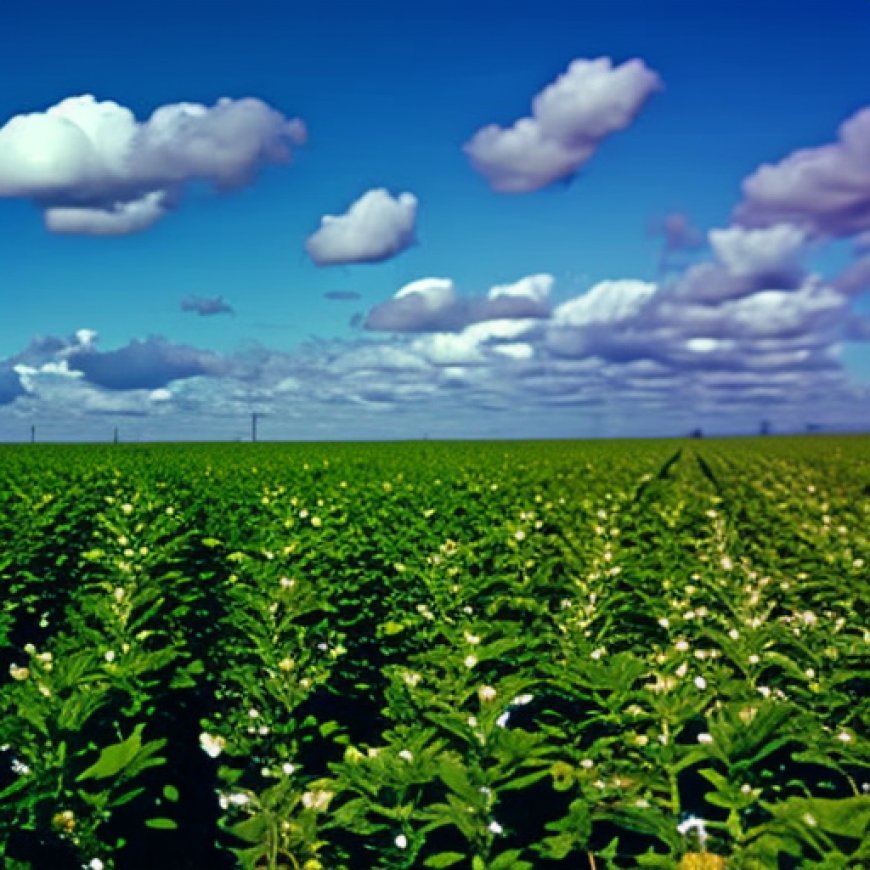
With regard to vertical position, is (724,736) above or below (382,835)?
above

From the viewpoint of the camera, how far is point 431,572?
29.6 feet

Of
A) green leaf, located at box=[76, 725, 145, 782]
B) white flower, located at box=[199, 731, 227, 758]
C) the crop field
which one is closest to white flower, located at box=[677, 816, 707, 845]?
the crop field

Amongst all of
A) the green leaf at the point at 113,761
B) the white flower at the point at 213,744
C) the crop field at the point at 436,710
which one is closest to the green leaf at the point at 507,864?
the crop field at the point at 436,710

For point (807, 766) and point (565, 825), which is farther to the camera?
point (807, 766)

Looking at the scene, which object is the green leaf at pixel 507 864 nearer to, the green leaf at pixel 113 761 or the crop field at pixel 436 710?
the crop field at pixel 436 710

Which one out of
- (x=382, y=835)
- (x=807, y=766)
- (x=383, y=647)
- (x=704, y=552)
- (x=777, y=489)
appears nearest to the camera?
(x=382, y=835)

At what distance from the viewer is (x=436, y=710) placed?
5973 millimetres

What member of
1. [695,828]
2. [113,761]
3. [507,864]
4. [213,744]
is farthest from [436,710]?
[695,828]

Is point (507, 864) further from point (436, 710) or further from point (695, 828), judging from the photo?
point (436, 710)

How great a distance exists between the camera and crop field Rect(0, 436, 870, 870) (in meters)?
4.67

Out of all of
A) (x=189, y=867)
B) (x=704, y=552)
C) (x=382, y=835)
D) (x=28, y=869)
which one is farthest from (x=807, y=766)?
(x=704, y=552)

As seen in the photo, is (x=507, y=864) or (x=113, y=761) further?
(x=113, y=761)

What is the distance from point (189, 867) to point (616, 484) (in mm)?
16513

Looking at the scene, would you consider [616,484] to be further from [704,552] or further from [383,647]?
[383,647]
